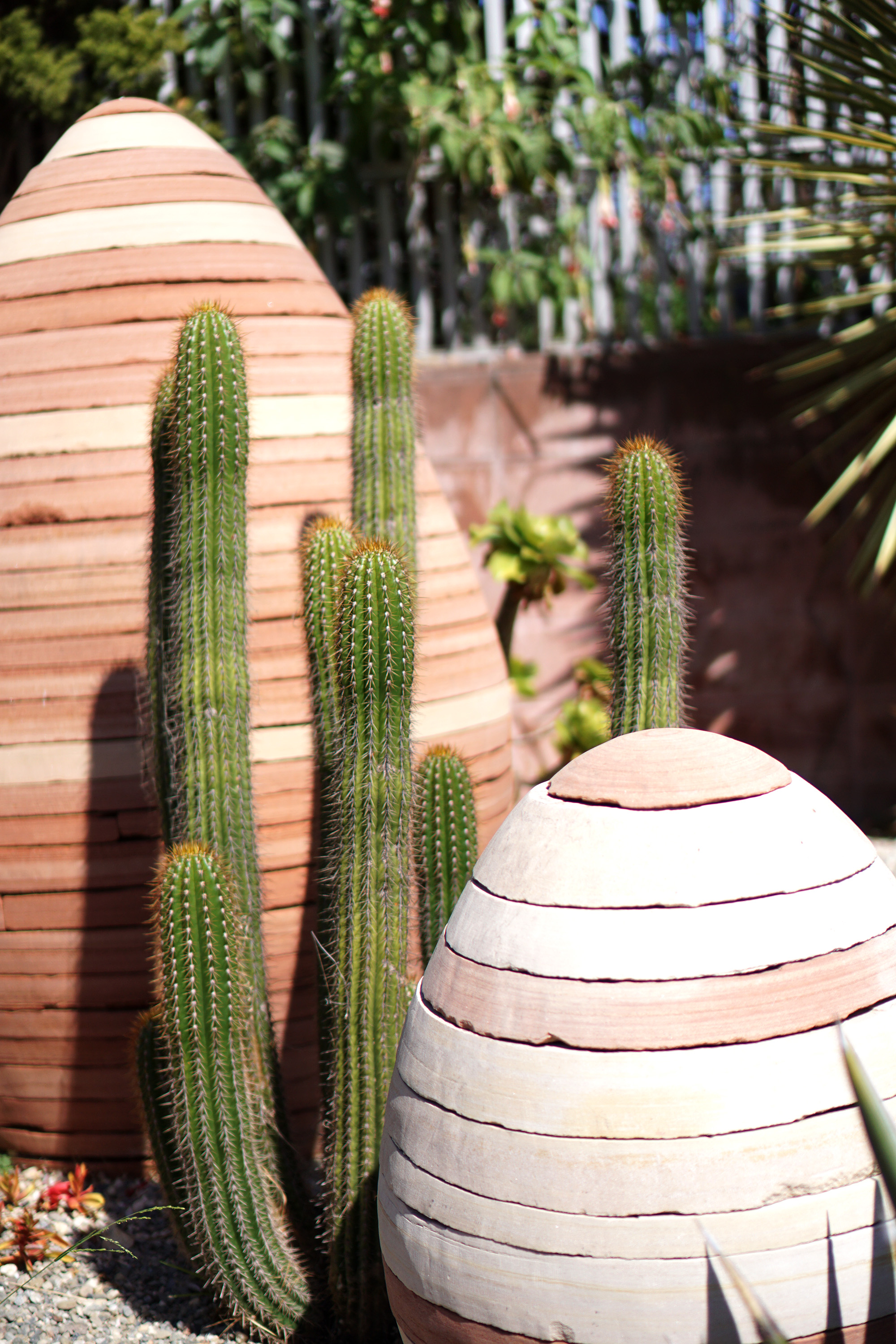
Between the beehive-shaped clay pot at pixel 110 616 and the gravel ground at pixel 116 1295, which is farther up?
the beehive-shaped clay pot at pixel 110 616

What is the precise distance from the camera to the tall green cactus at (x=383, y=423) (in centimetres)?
244

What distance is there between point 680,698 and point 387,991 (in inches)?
30.1

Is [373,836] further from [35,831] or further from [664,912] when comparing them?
[35,831]

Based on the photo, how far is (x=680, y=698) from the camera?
2.22 m

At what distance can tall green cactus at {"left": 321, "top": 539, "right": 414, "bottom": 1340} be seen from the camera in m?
1.85

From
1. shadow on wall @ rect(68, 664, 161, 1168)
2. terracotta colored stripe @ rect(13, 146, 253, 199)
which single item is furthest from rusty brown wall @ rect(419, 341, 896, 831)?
shadow on wall @ rect(68, 664, 161, 1168)

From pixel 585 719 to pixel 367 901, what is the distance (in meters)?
2.27

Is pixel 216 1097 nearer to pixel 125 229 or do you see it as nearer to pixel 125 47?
pixel 125 229

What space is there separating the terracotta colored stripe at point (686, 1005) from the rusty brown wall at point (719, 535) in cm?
317

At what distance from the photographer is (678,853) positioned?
4.76ft

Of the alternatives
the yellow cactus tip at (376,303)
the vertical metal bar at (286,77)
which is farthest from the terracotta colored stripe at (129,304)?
the vertical metal bar at (286,77)

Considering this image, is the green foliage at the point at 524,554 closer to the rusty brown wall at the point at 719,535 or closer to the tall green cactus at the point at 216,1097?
the rusty brown wall at the point at 719,535

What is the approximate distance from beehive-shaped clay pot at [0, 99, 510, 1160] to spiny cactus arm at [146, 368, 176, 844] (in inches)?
10.4

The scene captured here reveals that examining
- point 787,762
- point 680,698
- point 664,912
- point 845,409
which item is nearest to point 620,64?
point 845,409
